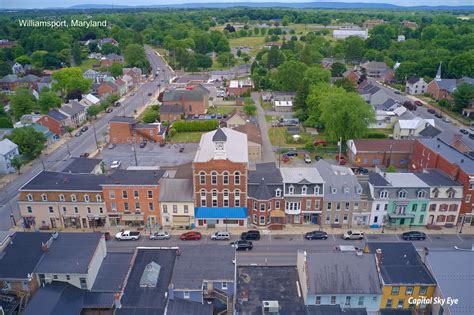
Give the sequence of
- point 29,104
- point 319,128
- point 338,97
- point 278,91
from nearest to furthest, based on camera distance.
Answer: point 338,97 → point 319,128 → point 29,104 → point 278,91

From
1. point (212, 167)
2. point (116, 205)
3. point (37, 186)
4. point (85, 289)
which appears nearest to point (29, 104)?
point (37, 186)

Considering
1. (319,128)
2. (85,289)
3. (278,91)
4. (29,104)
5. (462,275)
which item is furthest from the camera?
(278,91)

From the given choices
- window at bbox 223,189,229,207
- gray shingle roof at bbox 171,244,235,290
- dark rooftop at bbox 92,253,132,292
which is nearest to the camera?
gray shingle roof at bbox 171,244,235,290

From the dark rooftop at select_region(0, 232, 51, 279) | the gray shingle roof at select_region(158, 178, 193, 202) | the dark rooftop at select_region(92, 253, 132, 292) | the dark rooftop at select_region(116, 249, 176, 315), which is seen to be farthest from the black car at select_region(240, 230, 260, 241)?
the dark rooftop at select_region(0, 232, 51, 279)

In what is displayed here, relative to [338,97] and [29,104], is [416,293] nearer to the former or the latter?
[338,97]

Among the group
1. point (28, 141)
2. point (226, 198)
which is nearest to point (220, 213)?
point (226, 198)

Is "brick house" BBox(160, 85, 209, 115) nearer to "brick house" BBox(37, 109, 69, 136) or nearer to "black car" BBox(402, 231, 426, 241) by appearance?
"brick house" BBox(37, 109, 69, 136)
